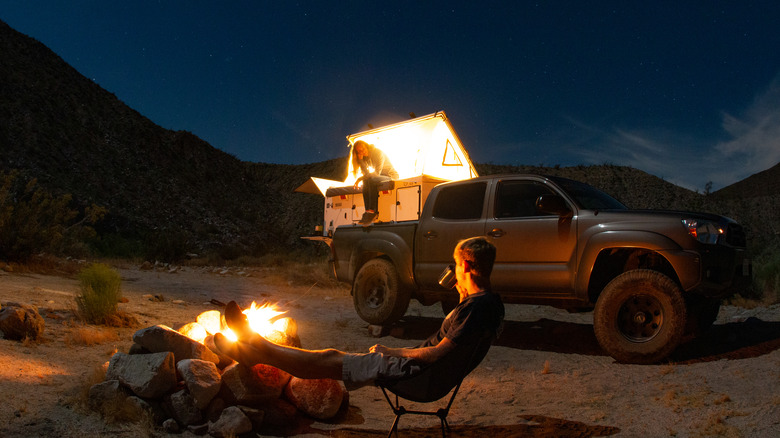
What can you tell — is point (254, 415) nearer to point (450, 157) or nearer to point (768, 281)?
point (450, 157)

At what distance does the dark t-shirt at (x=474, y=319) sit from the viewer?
3098mm

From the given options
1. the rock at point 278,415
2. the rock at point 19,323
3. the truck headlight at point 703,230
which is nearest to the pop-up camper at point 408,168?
the truck headlight at point 703,230

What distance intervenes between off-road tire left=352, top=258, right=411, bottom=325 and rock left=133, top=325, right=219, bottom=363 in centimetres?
362

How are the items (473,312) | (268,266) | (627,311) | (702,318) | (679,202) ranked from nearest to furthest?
(473,312) → (627,311) → (702,318) → (268,266) → (679,202)

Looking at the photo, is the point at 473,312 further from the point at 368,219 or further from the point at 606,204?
the point at 368,219

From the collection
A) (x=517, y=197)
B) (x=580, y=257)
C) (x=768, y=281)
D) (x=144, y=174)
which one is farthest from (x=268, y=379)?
(x=144, y=174)

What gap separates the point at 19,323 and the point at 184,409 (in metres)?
2.60

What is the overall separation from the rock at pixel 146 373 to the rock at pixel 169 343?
0.18 meters

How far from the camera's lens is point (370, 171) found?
416 inches

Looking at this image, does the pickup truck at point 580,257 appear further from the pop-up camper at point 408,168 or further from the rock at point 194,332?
the rock at point 194,332

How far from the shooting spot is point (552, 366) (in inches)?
240

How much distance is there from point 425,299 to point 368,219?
2.47m

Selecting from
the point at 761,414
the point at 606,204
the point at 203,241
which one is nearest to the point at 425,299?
the point at 606,204

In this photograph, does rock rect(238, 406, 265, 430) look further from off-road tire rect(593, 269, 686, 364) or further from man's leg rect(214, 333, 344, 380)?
off-road tire rect(593, 269, 686, 364)
